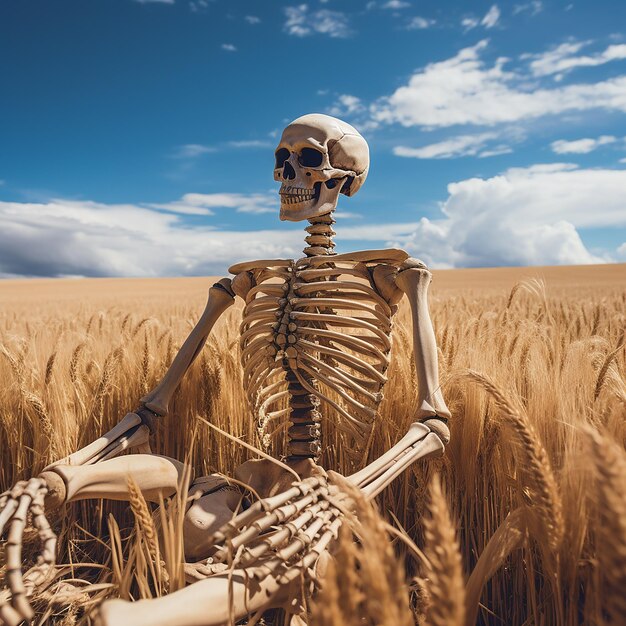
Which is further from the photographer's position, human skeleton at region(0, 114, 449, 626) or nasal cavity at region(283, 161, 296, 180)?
nasal cavity at region(283, 161, 296, 180)

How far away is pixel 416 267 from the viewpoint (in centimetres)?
175

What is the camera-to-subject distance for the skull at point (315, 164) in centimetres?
193

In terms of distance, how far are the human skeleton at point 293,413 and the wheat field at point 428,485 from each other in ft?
0.34

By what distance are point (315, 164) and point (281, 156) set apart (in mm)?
177

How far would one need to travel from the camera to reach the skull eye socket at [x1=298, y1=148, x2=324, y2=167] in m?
1.97

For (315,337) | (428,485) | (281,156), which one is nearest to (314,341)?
(315,337)

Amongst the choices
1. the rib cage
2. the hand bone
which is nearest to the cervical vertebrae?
the rib cage

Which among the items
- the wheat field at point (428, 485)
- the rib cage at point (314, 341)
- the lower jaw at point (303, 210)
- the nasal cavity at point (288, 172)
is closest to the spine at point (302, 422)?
the rib cage at point (314, 341)

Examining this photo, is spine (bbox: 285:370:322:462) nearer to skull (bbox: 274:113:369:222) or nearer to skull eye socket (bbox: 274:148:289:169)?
skull (bbox: 274:113:369:222)

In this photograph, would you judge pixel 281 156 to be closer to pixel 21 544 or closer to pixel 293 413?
pixel 293 413

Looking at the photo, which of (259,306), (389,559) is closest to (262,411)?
(259,306)

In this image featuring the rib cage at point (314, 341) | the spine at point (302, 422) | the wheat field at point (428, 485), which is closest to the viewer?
the wheat field at point (428, 485)

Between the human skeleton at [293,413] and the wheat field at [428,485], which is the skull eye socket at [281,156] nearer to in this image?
the human skeleton at [293,413]

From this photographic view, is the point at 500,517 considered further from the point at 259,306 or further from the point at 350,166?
the point at 350,166
